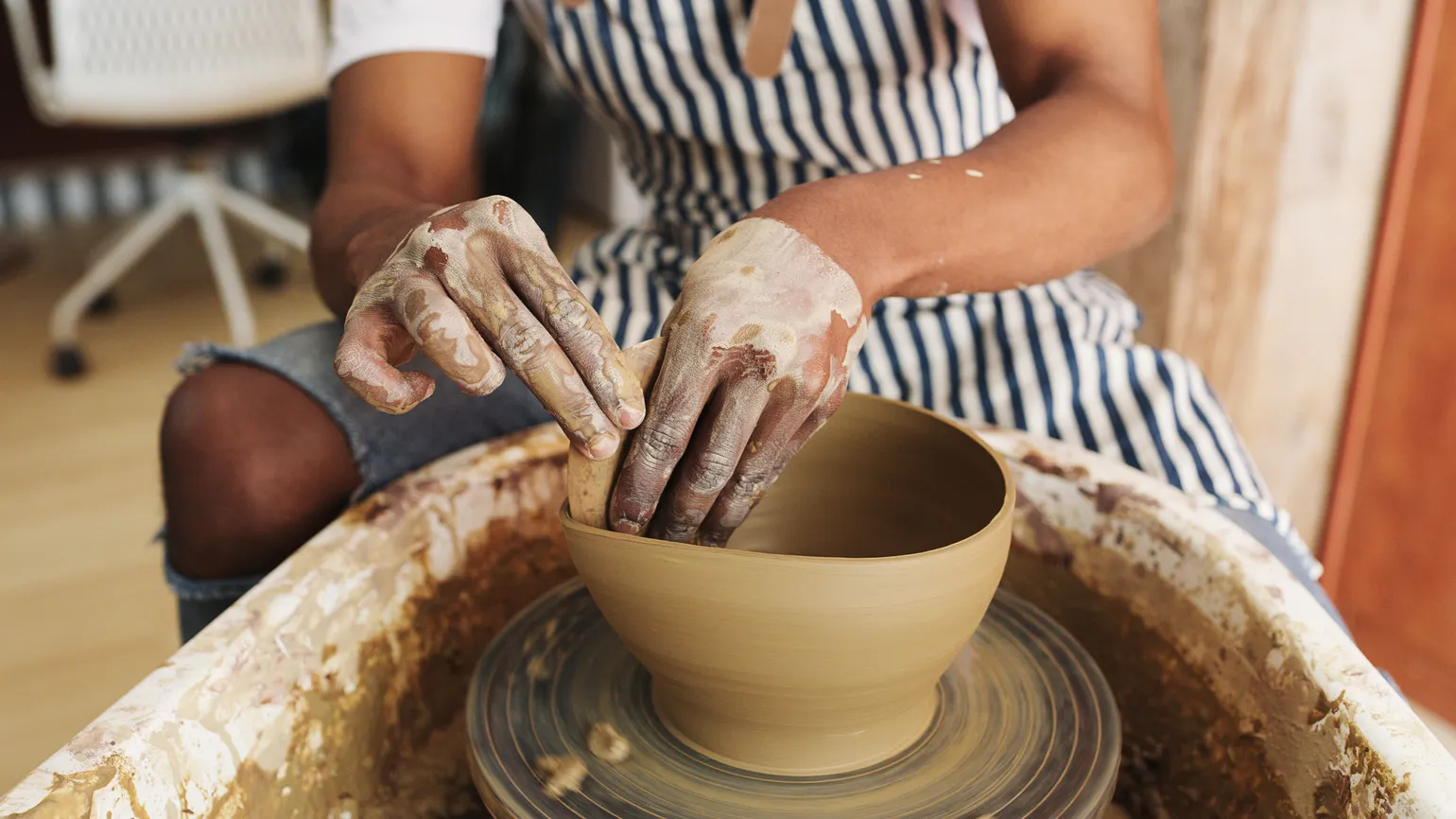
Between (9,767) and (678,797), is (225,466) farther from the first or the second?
(9,767)

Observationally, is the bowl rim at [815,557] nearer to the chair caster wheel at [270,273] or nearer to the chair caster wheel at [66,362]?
the chair caster wheel at [66,362]

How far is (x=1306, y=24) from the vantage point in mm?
1493

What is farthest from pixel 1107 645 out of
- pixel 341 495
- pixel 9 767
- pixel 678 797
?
pixel 9 767

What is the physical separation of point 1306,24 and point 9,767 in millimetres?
2040

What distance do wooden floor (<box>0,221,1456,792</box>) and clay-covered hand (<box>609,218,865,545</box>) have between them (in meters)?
1.37

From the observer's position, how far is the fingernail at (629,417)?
2.26ft

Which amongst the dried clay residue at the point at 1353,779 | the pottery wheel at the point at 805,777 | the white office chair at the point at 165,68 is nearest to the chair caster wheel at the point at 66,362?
the white office chair at the point at 165,68

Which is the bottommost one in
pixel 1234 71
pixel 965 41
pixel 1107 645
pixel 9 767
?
pixel 9 767

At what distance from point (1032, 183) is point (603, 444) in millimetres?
425

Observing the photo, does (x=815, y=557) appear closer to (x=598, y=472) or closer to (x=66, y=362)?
(x=598, y=472)

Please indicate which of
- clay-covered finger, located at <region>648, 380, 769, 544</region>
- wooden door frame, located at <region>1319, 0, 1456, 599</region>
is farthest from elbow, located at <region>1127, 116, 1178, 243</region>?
wooden door frame, located at <region>1319, 0, 1456, 599</region>

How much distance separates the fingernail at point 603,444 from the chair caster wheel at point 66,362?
2810 mm

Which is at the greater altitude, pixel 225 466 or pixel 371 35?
pixel 371 35

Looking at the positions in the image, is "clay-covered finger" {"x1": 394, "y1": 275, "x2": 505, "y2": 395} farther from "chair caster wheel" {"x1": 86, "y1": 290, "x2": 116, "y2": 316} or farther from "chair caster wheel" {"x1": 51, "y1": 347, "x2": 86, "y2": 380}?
"chair caster wheel" {"x1": 86, "y1": 290, "x2": 116, "y2": 316}
